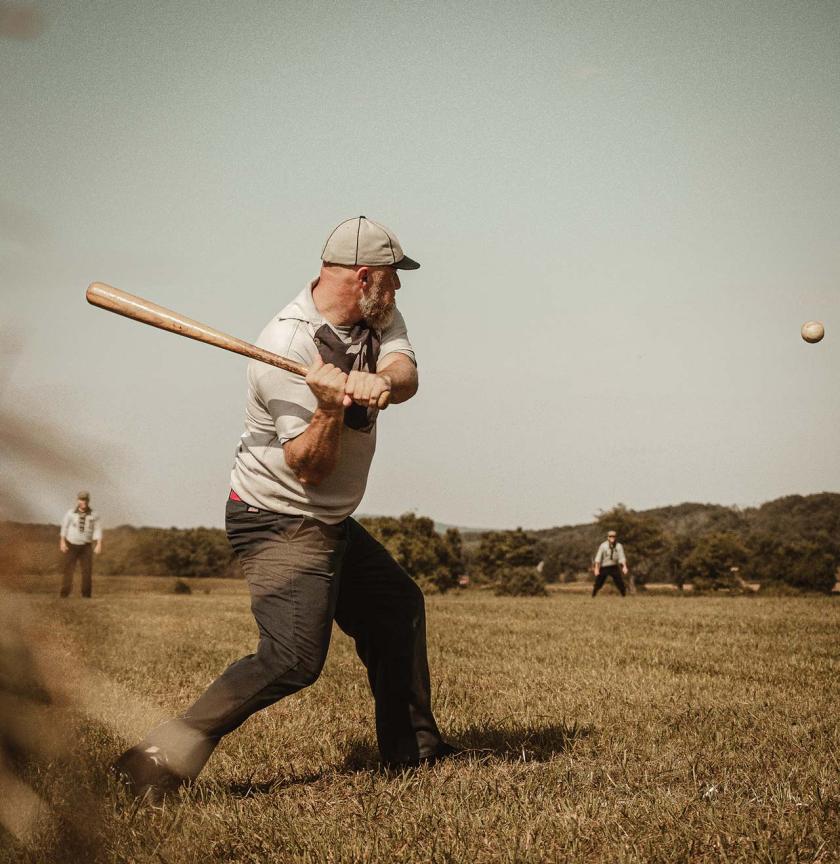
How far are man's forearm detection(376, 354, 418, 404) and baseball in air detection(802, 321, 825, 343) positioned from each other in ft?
34.8

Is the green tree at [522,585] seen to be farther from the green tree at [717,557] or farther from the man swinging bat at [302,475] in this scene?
the man swinging bat at [302,475]

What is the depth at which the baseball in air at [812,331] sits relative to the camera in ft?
42.3

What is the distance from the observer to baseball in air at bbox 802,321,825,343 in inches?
508

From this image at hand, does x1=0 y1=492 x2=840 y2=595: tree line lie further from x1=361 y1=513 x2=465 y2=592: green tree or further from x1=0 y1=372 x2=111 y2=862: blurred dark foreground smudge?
x1=0 y1=372 x2=111 y2=862: blurred dark foreground smudge

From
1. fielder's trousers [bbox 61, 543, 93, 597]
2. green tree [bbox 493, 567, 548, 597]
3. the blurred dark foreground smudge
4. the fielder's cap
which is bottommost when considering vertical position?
green tree [bbox 493, 567, 548, 597]

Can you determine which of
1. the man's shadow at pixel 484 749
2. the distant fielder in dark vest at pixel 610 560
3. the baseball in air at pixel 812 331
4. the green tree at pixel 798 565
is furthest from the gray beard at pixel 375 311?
the green tree at pixel 798 565

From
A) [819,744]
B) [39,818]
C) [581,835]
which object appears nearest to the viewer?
[39,818]

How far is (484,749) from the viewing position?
15.8 ft

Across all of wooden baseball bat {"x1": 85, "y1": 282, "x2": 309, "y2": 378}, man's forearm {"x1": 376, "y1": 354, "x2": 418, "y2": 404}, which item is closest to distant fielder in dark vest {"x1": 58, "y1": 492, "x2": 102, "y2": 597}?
wooden baseball bat {"x1": 85, "y1": 282, "x2": 309, "y2": 378}

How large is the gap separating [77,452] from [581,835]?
10.1 feet

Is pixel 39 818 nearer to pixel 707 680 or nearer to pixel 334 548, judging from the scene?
pixel 334 548

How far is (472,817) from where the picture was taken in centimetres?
363

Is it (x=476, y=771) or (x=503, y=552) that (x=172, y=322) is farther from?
(x=503, y=552)

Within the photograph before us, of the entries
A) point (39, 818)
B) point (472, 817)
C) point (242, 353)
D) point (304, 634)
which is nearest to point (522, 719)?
point (472, 817)
